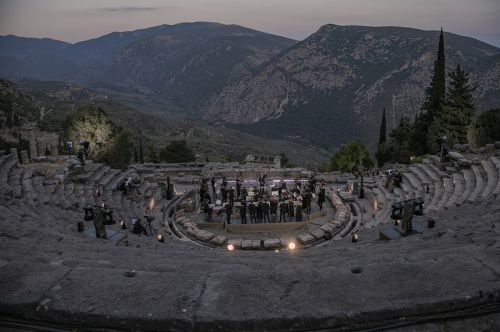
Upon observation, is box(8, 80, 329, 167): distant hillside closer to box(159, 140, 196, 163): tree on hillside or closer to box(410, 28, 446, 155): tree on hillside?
box(159, 140, 196, 163): tree on hillside

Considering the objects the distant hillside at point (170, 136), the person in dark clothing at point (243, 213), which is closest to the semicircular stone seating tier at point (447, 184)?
the person in dark clothing at point (243, 213)

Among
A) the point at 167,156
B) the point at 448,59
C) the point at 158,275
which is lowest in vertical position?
the point at 167,156

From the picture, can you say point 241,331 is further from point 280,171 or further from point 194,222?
point 280,171

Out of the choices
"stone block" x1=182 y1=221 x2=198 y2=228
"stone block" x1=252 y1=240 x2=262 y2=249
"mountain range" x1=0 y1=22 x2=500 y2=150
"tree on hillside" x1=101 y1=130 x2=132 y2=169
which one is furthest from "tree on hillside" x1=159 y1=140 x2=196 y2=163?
"mountain range" x1=0 y1=22 x2=500 y2=150

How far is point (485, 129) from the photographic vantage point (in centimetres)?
4081

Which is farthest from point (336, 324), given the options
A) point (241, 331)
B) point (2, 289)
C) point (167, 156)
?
point (167, 156)

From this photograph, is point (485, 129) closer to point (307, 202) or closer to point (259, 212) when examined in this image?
point (307, 202)

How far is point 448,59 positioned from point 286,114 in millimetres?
62310

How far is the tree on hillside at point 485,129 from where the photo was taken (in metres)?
38.9

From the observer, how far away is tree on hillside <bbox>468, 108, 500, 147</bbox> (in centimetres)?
3894

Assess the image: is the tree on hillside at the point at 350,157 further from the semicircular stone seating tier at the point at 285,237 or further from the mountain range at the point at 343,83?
the mountain range at the point at 343,83

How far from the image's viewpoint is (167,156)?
56.0m

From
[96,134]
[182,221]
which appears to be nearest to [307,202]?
[182,221]

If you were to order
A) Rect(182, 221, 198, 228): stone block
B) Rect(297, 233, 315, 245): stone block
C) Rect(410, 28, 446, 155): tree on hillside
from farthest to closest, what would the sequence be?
1. Rect(410, 28, 446, 155): tree on hillside
2. Rect(182, 221, 198, 228): stone block
3. Rect(297, 233, 315, 245): stone block
